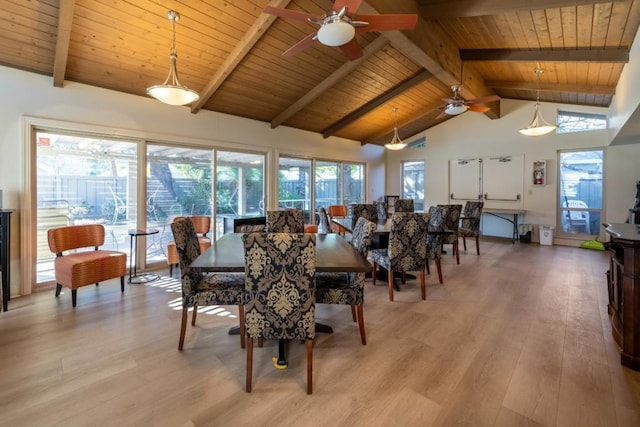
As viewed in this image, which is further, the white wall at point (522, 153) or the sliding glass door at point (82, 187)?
the white wall at point (522, 153)

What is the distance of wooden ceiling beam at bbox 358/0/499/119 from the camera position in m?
3.30

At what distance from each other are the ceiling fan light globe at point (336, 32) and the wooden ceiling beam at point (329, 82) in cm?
188

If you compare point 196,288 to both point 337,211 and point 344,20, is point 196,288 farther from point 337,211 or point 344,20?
point 337,211

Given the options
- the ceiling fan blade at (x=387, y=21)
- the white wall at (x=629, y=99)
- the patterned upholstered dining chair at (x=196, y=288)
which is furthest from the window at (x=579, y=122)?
the patterned upholstered dining chair at (x=196, y=288)

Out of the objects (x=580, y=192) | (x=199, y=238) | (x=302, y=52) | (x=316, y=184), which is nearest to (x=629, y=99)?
(x=580, y=192)

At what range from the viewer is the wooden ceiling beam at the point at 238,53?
11.6 ft

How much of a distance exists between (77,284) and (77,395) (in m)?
1.81

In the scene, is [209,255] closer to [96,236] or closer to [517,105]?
[96,236]

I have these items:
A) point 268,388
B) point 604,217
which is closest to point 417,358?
point 268,388

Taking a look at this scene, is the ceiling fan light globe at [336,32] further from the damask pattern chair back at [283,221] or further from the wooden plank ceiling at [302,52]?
the damask pattern chair back at [283,221]

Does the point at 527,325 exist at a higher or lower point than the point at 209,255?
lower

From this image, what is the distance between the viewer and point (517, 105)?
24.2 ft

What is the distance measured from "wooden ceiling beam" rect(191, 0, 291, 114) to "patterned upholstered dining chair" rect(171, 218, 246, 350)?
2487 millimetres

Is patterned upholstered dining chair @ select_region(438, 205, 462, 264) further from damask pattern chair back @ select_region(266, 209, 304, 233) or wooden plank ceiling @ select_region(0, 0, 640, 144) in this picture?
damask pattern chair back @ select_region(266, 209, 304, 233)
